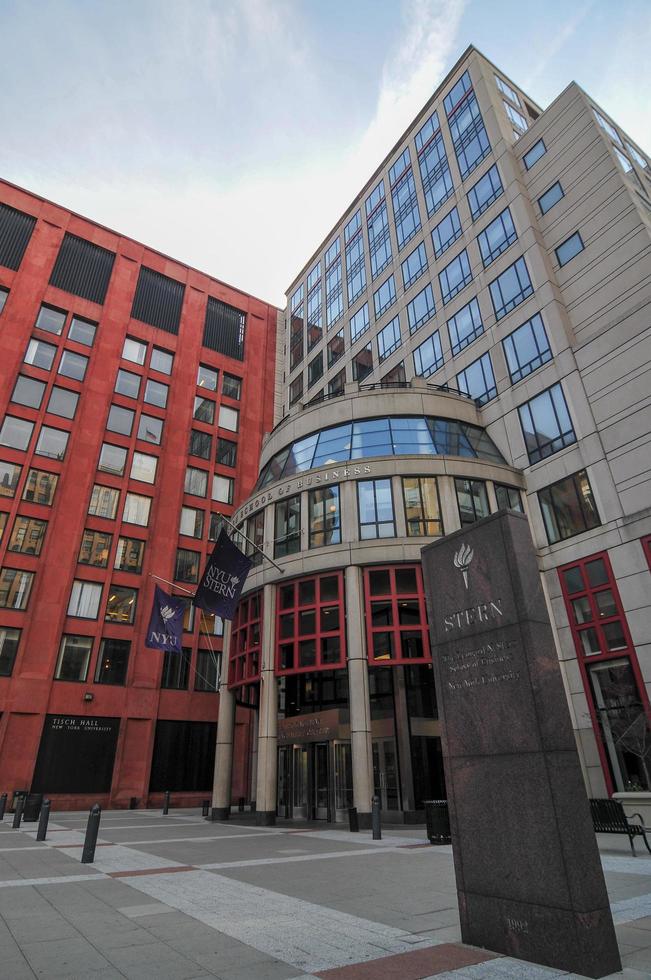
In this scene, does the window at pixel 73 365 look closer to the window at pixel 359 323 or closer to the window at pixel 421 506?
the window at pixel 359 323

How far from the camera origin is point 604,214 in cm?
2650

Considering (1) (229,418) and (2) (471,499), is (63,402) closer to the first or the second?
(1) (229,418)

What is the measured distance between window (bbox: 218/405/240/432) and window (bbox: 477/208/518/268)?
84.1ft

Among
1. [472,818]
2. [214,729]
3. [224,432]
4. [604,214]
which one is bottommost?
[472,818]

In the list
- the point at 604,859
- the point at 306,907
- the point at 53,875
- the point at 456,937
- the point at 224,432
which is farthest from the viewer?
the point at 224,432

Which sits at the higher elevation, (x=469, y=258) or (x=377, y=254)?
(x=377, y=254)

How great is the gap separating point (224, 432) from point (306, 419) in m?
20.6

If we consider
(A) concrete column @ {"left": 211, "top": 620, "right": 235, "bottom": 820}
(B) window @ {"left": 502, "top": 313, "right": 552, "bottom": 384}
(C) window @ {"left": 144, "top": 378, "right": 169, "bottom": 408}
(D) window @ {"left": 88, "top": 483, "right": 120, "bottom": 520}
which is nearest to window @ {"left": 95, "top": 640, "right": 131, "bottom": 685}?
(D) window @ {"left": 88, "top": 483, "right": 120, "bottom": 520}

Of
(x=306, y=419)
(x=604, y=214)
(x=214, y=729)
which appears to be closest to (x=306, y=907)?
(x=306, y=419)

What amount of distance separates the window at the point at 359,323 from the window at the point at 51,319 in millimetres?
23138

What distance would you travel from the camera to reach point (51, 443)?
3928 cm

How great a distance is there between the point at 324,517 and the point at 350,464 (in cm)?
278

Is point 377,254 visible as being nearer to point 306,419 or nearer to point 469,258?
point 469,258

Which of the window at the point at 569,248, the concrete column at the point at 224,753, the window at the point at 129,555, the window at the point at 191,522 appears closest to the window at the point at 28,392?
the window at the point at 129,555
